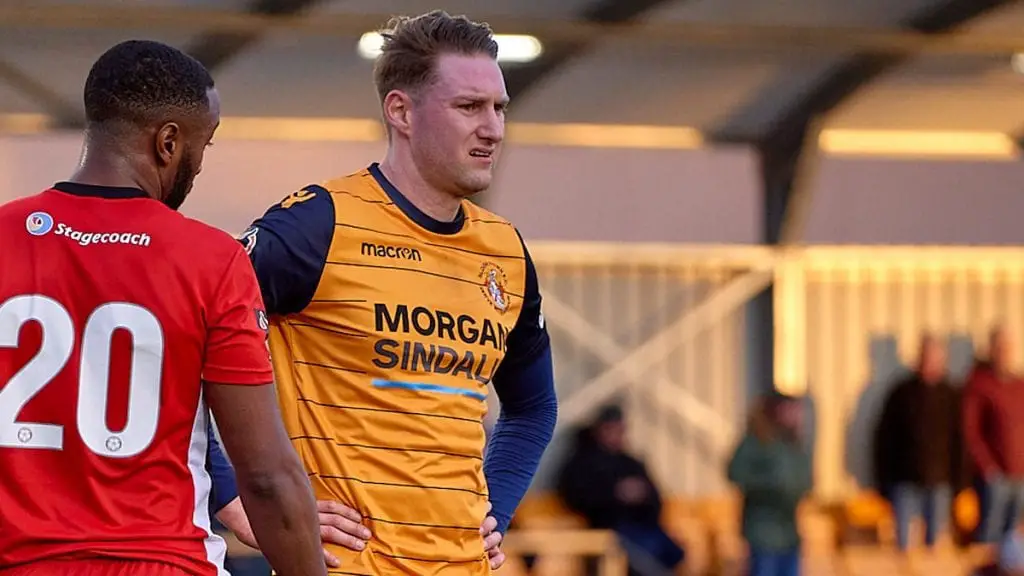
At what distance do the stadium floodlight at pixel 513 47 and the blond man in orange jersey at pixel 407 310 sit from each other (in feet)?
29.6

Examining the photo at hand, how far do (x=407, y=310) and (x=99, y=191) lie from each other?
2.72 feet

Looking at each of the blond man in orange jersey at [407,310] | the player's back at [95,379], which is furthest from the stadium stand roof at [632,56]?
the player's back at [95,379]

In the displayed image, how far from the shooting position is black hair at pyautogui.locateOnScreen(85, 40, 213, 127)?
10.0 ft

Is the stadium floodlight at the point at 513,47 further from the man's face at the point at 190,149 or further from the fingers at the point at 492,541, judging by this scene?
the man's face at the point at 190,149

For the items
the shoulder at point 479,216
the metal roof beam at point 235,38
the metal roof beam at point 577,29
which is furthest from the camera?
the metal roof beam at point 235,38

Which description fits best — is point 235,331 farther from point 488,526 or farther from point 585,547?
point 585,547

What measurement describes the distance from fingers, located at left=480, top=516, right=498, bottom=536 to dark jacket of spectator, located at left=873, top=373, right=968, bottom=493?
1056 centimetres

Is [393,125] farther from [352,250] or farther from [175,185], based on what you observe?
[175,185]

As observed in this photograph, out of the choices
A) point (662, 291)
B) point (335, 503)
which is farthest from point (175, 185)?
point (662, 291)

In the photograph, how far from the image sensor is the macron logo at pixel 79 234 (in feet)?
9.65

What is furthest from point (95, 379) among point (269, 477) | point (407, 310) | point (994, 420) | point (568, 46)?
point (994, 420)

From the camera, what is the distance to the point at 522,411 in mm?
4188

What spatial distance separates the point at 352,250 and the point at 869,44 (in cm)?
1059

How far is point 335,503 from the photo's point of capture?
11.8 feet
